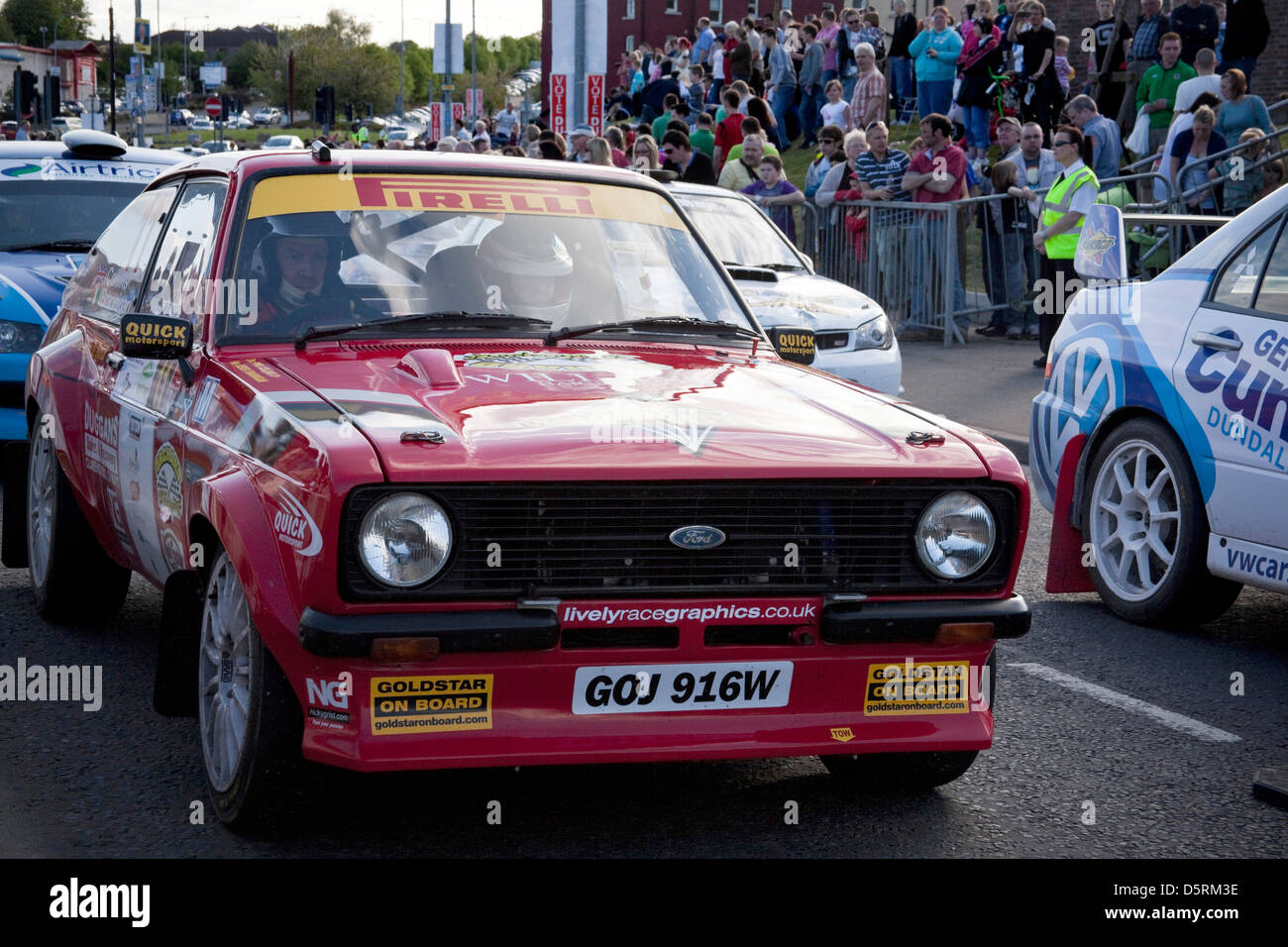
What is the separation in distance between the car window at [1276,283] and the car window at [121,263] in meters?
3.81

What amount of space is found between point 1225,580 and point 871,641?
118 inches

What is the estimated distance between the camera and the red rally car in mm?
3729

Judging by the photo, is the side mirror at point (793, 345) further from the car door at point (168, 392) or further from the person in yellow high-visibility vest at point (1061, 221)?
the person in yellow high-visibility vest at point (1061, 221)

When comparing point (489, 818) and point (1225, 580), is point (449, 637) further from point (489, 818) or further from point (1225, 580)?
point (1225, 580)

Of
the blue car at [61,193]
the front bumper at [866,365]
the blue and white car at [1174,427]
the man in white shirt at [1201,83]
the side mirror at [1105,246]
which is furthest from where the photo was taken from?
the man in white shirt at [1201,83]

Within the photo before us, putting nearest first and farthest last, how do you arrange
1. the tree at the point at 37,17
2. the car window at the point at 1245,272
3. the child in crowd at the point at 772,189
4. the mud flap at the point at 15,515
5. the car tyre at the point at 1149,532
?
the car window at the point at 1245,272, the car tyre at the point at 1149,532, the mud flap at the point at 15,515, the child in crowd at the point at 772,189, the tree at the point at 37,17

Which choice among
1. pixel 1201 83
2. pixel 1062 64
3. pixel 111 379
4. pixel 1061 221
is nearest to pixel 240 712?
pixel 111 379

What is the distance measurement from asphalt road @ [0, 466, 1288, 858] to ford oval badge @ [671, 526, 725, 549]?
764 millimetres

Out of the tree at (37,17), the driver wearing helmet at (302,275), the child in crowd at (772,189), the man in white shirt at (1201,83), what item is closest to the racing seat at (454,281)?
the driver wearing helmet at (302,275)

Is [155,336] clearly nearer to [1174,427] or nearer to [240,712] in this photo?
[240,712]

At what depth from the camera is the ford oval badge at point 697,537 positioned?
12.7ft

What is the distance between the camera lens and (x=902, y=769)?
459cm

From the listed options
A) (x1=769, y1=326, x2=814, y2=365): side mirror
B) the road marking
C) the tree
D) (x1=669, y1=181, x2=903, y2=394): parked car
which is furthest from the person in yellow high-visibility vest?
the tree
